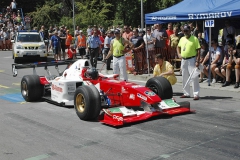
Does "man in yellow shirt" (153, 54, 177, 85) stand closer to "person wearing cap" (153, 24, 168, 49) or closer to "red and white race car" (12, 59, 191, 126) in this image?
"red and white race car" (12, 59, 191, 126)

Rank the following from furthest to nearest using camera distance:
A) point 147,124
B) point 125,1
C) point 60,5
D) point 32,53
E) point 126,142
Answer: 1. point 60,5
2. point 125,1
3. point 32,53
4. point 147,124
5. point 126,142

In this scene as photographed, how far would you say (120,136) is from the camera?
23.0ft

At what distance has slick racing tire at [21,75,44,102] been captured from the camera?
33.5 feet

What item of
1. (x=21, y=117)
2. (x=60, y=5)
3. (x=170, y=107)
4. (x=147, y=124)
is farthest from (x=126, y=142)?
(x=60, y=5)

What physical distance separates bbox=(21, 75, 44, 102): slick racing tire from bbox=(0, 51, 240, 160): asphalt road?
726mm

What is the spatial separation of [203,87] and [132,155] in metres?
6.94

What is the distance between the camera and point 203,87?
40.7ft

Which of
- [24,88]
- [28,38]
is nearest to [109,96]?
[24,88]

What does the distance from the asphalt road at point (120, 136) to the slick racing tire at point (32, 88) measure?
0.73m

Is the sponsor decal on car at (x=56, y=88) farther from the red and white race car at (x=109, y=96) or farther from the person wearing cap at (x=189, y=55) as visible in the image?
the person wearing cap at (x=189, y=55)

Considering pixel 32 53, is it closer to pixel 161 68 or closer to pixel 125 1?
pixel 161 68

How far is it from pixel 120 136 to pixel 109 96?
177cm

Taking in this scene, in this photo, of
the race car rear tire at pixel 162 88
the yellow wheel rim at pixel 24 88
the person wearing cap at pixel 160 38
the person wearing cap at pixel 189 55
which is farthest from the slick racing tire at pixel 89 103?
the person wearing cap at pixel 160 38

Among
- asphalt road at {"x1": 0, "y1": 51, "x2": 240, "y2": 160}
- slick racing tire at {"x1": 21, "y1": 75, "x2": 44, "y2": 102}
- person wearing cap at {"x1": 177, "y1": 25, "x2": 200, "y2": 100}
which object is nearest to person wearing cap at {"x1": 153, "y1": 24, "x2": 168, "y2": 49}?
person wearing cap at {"x1": 177, "y1": 25, "x2": 200, "y2": 100}
